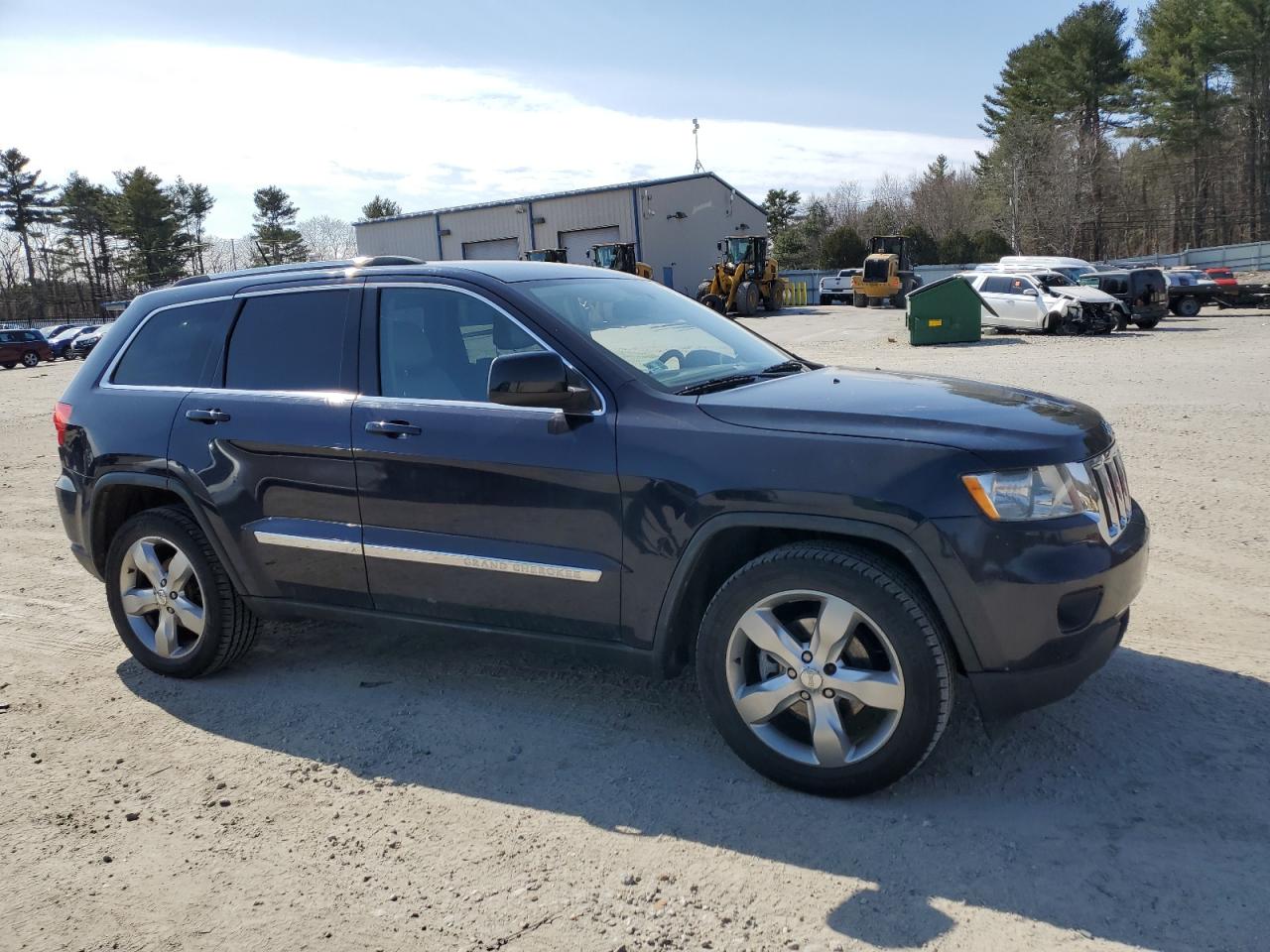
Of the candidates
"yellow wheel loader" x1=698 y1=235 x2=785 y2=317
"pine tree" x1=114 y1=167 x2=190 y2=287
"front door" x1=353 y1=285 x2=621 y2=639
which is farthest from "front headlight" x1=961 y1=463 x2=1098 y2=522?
"pine tree" x1=114 y1=167 x2=190 y2=287

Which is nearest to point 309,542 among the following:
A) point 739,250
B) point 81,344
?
point 739,250

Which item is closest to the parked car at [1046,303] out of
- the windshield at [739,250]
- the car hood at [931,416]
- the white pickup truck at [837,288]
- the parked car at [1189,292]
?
the parked car at [1189,292]

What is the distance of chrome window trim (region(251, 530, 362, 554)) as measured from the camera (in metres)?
4.18

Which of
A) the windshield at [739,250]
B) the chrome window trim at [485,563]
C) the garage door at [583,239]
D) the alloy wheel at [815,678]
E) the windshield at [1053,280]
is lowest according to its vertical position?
the alloy wheel at [815,678]

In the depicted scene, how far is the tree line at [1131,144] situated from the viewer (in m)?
52.9

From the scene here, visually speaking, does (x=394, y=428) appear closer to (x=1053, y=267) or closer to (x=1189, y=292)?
(x=1189, y=292)

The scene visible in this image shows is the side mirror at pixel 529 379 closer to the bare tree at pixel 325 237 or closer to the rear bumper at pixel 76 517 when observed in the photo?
A: the rear bumper at pixel 76 517

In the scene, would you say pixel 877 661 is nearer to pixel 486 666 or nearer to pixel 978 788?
pixel 978 788

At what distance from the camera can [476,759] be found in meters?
3.85

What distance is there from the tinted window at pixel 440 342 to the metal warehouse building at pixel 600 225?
47.9 meters

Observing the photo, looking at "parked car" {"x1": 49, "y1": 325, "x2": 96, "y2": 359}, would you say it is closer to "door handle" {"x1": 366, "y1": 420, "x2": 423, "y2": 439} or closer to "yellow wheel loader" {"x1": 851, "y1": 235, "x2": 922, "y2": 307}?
"yellow wheel loader" {"x1": 851, "y1": 235, "x2": 922, "y2": 307}

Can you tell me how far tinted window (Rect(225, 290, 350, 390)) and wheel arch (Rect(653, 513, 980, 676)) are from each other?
69.8 inches

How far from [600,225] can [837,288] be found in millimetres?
13180

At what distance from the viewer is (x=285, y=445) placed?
429cm
